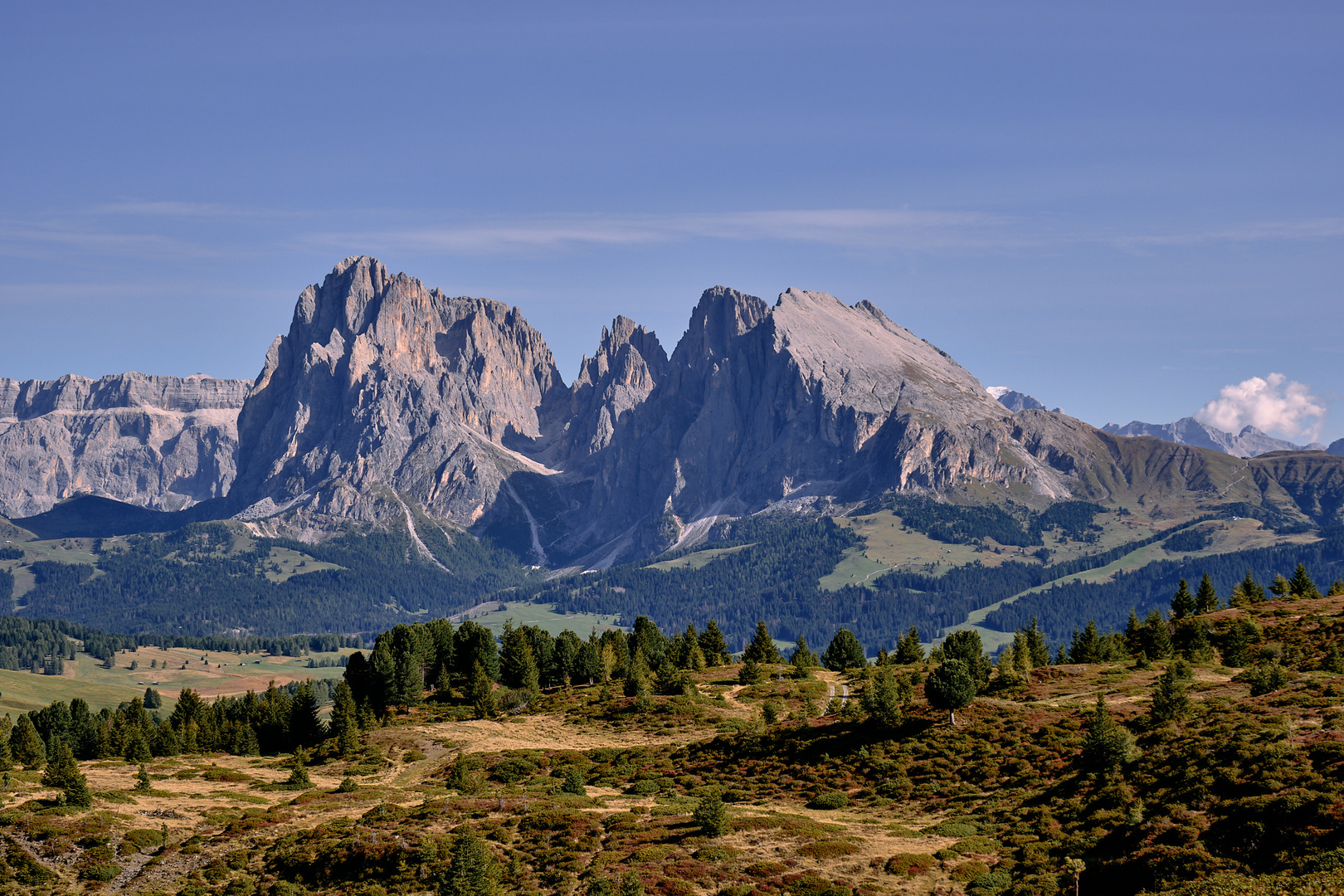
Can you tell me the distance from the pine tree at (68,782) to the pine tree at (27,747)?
34.1 meters

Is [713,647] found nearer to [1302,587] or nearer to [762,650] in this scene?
[762,650]

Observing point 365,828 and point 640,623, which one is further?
point 640,623

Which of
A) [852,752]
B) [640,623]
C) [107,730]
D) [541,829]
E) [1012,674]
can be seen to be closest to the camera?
[541,829]

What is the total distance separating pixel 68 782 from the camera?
10031 cm

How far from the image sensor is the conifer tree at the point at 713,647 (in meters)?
179

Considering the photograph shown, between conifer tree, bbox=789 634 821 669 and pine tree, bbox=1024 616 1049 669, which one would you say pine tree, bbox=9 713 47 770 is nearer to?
conifer tree, bbox=789 634 821 669

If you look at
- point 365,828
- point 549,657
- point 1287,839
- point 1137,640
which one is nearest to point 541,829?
point 365,828

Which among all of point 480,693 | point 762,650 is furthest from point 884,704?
point 762,650

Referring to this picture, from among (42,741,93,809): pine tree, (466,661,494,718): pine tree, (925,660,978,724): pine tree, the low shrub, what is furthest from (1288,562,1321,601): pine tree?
(42,741,93,809): pine tree

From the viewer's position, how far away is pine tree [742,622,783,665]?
167250 mm

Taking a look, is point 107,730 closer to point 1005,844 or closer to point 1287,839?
point 1005,844

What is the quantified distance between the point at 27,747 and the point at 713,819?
349ft

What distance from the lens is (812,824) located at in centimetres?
8131

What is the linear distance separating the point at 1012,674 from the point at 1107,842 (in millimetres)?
46162
